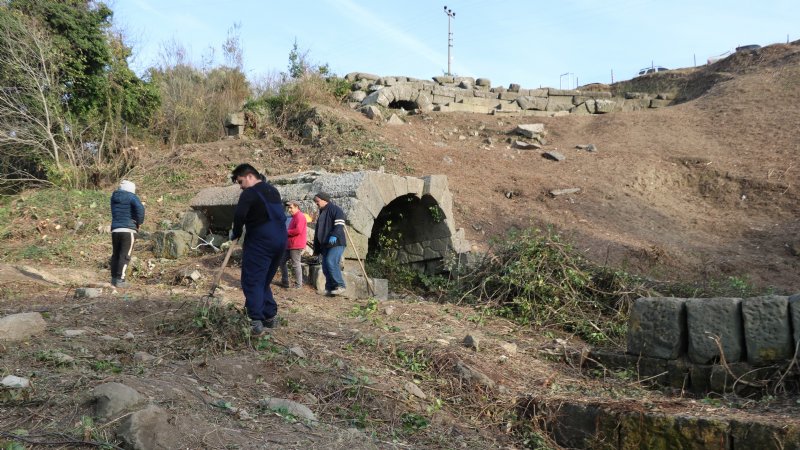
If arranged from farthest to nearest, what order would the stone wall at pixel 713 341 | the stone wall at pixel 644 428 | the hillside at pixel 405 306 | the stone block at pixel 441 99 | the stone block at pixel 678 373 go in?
the stone block at pixel 441 99 → the stone block at pixel 678 373 → the stone wall at pixel 713 341 → the hillside at pixel 405 306 → the stone wall at pixel 644 428

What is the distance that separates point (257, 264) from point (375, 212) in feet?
13.9

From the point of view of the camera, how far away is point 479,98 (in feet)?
71.2

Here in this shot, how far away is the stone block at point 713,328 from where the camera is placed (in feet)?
18.3

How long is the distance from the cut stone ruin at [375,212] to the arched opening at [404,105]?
318 inches

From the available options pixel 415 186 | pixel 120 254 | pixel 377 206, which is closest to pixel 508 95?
pixel 415 186

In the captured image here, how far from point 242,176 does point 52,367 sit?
216 centimetres

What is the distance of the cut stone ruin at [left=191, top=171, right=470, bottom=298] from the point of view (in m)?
9.51

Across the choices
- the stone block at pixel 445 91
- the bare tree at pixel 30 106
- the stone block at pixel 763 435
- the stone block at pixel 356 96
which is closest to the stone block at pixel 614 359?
the stone block at pixel 763 435

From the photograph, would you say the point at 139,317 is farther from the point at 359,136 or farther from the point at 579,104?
the point at 579,104

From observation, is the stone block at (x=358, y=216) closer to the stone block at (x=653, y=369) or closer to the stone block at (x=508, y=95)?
the stone block at (x=653, y=369)

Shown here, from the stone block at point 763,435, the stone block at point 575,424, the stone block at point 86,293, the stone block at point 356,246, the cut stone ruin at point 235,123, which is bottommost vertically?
the stone block at point 575,424

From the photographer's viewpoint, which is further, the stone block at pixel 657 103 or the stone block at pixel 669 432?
the stone block at pixel 657 103

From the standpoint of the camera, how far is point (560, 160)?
57.2 ft

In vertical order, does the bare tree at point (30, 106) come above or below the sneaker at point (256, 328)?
above
